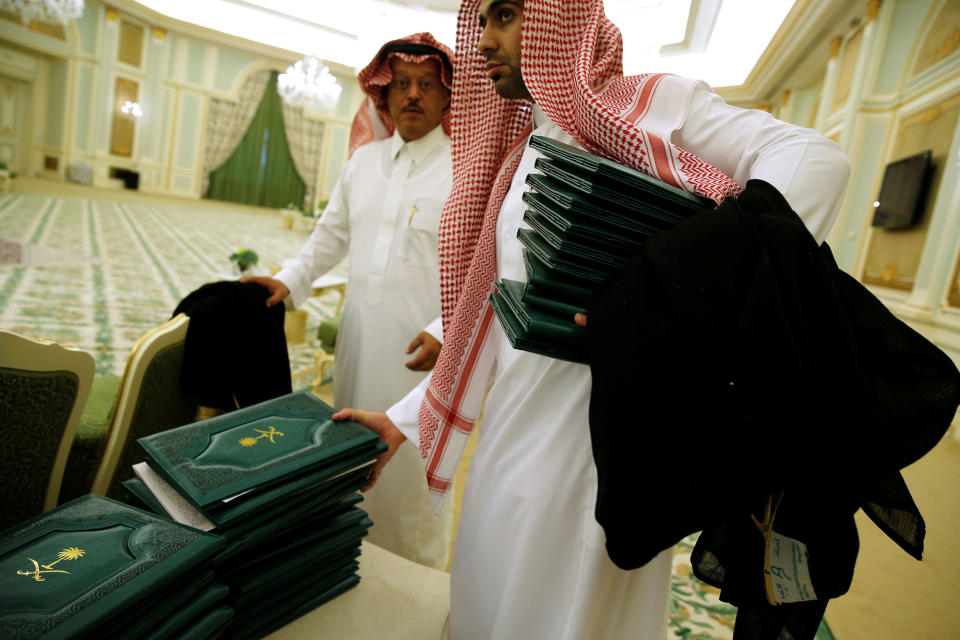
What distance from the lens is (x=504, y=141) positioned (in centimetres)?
121

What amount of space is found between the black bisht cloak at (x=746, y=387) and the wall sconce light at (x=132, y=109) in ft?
54.1

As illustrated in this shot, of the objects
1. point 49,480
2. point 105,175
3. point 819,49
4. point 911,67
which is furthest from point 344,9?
point 49,480

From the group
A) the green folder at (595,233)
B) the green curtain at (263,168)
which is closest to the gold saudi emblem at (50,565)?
the green folder at (595,233)

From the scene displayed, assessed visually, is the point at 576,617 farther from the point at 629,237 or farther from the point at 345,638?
the point at 629,237

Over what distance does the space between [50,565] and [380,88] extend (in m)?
1.91

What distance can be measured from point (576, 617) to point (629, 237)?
51cm

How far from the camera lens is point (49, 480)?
1062 millimetres

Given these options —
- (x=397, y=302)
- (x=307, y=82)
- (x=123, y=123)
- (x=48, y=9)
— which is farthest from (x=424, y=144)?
(x=123, y=123)

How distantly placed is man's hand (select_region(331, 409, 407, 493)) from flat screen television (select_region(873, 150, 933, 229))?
5568 millimetres

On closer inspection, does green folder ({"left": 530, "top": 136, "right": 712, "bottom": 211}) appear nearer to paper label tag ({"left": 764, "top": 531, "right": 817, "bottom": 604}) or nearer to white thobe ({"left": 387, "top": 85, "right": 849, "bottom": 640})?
white thobe ({"left": 387, "top": 85, "right": 849, "bottom": 640})

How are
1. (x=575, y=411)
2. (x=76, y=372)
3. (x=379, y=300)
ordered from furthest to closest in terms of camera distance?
(x=379, y=300), (x=76, y=372), (x=575, y=411)

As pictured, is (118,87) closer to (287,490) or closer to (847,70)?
(847,70)

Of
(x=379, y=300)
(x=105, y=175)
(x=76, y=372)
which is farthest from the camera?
(x=105, y=175)

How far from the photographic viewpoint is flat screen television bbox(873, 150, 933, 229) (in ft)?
15.3
